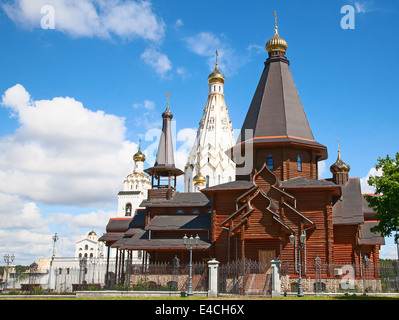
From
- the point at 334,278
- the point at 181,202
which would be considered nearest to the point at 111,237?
the point at 181,202

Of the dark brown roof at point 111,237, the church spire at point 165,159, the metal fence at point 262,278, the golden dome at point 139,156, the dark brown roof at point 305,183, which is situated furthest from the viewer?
the golden dome at point 139,156

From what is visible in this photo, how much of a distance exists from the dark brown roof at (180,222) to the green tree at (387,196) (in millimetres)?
10931

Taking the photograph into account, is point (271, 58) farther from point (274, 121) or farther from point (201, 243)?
point (201, 243)

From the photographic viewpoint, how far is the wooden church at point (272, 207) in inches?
994

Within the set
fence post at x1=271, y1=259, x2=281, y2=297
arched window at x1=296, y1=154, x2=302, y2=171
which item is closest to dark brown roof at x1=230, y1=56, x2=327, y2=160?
arched window at x1=296, y1=154, x2=302, y2=171

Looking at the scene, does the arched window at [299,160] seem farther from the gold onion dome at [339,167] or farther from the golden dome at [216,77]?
the golden dome at [216,77]

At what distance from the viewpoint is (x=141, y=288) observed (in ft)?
76.1

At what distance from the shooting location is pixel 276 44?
3266 centimetres

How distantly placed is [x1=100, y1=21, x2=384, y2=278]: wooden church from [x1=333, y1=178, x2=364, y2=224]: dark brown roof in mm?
56

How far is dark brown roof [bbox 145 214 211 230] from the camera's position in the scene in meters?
29.5

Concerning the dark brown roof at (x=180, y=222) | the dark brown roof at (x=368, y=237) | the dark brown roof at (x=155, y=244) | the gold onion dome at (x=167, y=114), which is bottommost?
the dark brown roof at (x=155, y=244)

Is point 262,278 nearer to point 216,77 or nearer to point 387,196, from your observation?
point 387,196

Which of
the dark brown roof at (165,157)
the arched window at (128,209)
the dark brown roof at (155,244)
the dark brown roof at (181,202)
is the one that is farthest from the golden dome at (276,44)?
the arched window at (128,209)
